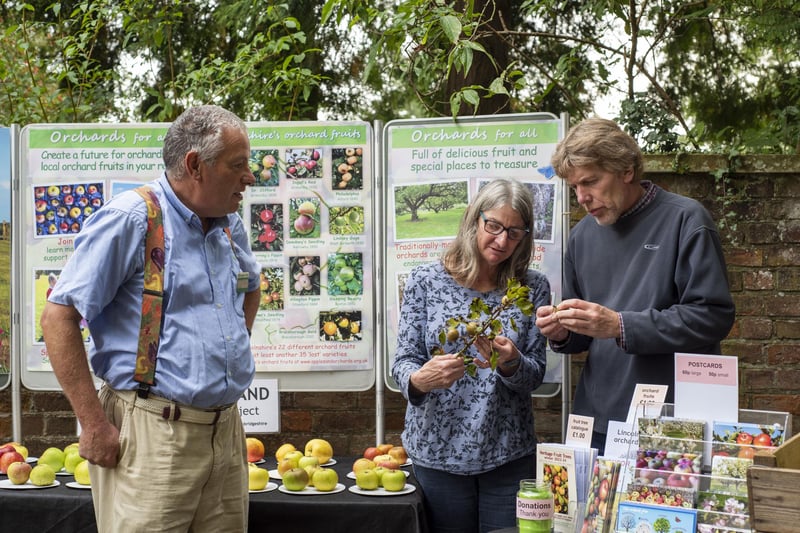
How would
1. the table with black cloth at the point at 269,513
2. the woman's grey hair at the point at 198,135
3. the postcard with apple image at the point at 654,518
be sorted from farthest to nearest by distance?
the table with black cloth at the point at 269,513 → the woman's grey hair at the point at 198,135 → the postcard with apple image at the point at 654,518

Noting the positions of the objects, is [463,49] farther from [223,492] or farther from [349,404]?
[223,492]

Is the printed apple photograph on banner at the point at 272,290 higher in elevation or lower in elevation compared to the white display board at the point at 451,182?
lower

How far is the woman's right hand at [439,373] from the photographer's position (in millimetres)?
2639

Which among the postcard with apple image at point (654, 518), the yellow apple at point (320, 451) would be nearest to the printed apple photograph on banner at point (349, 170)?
the yellow apple at point (320, 451)

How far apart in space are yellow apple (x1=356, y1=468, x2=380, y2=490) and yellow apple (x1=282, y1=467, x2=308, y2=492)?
0.19 metres

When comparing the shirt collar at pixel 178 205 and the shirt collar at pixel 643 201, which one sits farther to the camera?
the shirt collar at pixel 643 201

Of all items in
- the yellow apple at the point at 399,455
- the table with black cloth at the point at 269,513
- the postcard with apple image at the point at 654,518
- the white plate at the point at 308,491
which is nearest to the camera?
the postcard with apple image at the point at 654,518

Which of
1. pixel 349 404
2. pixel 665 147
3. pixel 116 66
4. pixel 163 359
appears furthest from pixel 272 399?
pixel 116 66

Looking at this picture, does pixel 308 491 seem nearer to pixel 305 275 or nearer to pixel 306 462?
pixel 306 462

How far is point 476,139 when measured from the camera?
364 centimetres

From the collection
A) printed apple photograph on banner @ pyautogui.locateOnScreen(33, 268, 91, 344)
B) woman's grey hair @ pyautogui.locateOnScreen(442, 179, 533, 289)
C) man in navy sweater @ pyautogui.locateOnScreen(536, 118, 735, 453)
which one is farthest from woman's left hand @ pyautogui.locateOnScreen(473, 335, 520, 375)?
printed apple photograph on banner @ pyautogui.locateOnScreen(33, 268, 91, 344)

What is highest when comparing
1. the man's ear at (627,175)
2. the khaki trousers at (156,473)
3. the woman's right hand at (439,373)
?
the man's ear at (627,175)

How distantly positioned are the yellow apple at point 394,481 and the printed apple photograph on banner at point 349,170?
1256mm

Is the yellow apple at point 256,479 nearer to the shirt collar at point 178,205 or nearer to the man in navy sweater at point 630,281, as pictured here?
the shirt collar at point 178,205
